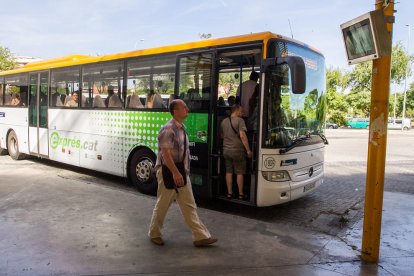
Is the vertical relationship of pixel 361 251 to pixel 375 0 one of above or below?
below

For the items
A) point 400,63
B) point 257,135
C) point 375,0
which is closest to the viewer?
point 375,0

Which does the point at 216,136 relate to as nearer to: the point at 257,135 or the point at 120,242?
the point at 257,135

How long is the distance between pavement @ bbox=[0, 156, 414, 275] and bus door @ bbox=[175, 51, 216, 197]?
641mm

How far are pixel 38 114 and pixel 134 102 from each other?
176 inches

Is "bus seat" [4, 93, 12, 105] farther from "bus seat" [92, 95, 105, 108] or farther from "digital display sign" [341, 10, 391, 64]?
"digital display sign" [341, 10, 391, 64]

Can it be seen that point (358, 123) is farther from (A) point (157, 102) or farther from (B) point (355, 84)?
(A) point (157, 102)

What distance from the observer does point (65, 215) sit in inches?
241

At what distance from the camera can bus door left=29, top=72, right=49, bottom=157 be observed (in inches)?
428

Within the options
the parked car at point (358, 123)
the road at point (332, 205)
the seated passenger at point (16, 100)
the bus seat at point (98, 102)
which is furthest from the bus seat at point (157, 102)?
the parked car at point (358, 123)

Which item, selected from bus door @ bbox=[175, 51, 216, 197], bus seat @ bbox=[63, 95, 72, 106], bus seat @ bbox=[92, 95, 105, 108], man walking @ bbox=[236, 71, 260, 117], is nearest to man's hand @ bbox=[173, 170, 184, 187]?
bus door @ bbox=[175, 51, 216, 197]

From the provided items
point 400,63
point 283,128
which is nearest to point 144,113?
point 283,128

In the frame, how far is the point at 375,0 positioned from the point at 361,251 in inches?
118

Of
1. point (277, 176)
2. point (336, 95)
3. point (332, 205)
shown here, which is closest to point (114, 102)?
point (277, 176)

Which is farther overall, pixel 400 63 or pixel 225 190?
pixel 400 63
